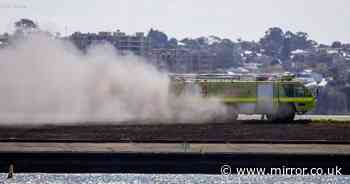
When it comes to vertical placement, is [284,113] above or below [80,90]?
below

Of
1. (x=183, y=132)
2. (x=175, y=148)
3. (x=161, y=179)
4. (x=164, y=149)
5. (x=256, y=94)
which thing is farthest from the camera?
(x=256, y=94)

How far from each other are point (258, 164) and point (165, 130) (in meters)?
17.2

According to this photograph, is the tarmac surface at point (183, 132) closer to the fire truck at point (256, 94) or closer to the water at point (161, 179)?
the fire truck at point (256, 94)

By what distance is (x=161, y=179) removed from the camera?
34.1 m

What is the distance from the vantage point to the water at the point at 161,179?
33.4 m

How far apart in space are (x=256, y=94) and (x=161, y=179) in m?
28.8

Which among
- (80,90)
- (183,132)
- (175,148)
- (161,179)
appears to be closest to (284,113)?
(80,90)

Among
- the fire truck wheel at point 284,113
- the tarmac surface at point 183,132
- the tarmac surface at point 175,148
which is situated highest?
the tarmac surface at point 175,148

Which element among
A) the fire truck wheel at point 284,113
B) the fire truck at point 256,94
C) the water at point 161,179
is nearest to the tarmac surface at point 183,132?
the fire truck at point 256,94

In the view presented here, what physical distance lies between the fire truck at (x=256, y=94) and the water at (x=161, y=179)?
2691 centimetres

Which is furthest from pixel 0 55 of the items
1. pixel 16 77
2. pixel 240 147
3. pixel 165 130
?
pixel 240 147

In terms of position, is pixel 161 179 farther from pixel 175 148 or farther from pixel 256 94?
pixel 256 94

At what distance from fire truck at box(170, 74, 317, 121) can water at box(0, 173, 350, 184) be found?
2691 cm

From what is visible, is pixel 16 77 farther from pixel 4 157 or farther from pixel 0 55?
pixel 4 157
